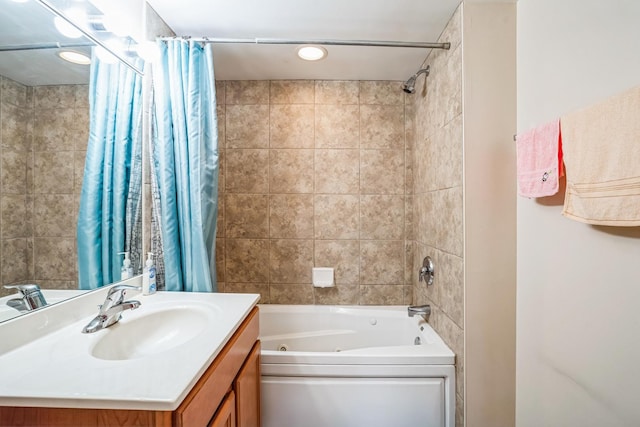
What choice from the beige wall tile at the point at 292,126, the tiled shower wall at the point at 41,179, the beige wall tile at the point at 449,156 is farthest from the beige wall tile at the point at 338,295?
the tiled shower wall at the point at 41,179

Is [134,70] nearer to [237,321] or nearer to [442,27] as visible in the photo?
[237,321]

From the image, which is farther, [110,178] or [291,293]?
[291,293]

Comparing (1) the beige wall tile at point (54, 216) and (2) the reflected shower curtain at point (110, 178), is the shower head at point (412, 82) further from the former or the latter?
(1) the beige wall tile at point (54, 216)

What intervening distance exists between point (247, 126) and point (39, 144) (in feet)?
4.41

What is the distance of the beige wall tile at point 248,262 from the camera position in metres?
2.08

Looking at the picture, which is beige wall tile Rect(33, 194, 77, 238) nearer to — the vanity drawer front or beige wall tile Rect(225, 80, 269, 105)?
the vanity drawer front

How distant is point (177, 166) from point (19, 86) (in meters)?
0.63

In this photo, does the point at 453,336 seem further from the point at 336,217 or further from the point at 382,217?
the point at 336,217

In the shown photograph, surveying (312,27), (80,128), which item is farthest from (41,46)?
(312,27)

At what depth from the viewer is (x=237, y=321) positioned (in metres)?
1.01

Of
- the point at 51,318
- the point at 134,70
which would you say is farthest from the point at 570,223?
the point at 134,70

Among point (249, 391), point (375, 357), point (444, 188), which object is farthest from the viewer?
point (444, 188)

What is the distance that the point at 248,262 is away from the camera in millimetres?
2086

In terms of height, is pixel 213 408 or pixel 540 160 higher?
pixel 540 160
